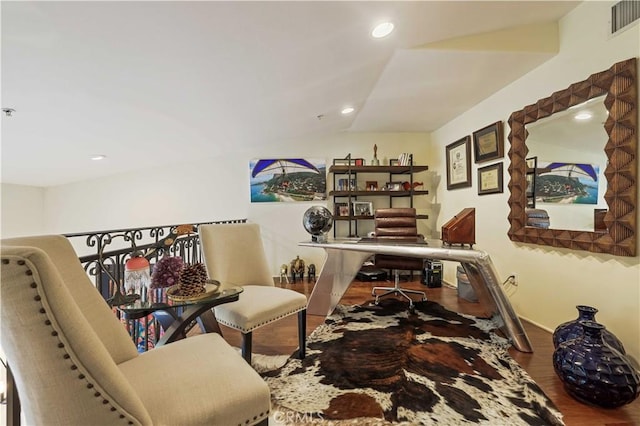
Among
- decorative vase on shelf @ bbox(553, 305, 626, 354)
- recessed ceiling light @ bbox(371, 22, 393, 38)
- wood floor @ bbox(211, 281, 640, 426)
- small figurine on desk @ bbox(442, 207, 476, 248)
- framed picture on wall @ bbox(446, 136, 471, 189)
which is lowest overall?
wood floor @ bbox(211, 281, 640, 426)

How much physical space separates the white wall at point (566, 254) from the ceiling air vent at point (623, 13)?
52 mm

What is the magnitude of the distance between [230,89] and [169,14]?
878 millimetres

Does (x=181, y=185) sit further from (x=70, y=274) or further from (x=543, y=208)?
(x=543, y=208)

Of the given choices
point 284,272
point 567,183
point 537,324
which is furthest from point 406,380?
point 284,272

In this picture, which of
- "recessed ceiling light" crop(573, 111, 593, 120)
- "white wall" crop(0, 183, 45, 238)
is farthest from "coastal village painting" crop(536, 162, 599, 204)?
"white wall" crop(0, 183, 45, 238)

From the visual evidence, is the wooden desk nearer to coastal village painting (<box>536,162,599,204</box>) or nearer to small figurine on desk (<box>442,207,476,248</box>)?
small figurine on desk (<box>442,207,476,248</box>)

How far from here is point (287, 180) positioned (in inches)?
167

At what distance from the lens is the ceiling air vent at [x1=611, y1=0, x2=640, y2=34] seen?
5.38 feet

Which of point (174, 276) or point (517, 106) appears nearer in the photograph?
point (174, 276)

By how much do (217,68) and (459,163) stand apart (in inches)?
122

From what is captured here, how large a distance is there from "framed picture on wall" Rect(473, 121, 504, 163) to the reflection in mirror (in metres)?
0.35

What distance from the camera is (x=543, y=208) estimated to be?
232cm

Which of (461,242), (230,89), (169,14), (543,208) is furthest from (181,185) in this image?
(543,208)

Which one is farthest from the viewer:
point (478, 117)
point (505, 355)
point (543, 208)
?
point (478, 117)
